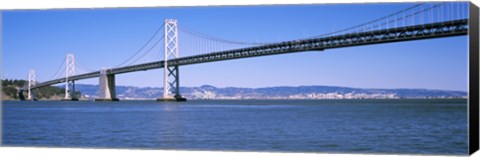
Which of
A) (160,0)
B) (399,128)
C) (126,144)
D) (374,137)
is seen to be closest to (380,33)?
(399,128)

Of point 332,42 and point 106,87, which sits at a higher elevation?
point 332,42

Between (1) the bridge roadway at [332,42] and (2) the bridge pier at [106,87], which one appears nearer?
(1) the bridge roadway at [332,42]

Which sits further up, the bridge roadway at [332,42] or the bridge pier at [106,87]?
the bridge roadway at [332,42]

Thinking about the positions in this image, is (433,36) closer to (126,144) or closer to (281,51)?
(126,144)

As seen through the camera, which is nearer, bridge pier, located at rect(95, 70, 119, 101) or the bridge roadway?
the bridge roadway

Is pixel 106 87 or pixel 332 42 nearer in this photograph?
pixel 332 42
